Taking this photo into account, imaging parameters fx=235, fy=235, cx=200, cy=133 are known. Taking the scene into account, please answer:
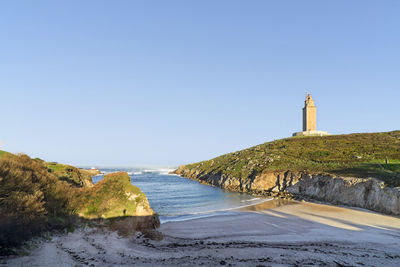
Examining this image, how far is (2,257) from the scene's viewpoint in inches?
475

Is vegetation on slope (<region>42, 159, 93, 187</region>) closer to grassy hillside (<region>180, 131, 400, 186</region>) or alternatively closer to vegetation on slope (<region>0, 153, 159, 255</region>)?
vegetation on slope (<region>0, 153, 159, 255</region>)

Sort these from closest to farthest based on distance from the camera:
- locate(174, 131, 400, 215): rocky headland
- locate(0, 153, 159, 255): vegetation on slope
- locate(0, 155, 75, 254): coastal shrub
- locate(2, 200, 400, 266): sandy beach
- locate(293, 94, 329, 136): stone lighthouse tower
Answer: locate(0, 155, 75, 254): coastal shrub
locate(2, 200, 400, 266): sandy beach
locate(0, 153, 159, 255): vegetation on slope
locate(174, 131, 400, 215): rocky headland
locate(293, 94, 329, 136): stone lighthouse tower

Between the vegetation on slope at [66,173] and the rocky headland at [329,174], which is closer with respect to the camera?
the rocky headland at [329,174]

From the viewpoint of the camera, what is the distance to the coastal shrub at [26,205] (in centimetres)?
1346

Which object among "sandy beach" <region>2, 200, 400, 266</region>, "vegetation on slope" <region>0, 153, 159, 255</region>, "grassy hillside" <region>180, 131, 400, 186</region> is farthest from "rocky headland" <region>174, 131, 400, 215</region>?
"vegetation on slope" <region>0, 153, 159, 255</region>

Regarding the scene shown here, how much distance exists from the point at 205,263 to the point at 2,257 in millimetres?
10655

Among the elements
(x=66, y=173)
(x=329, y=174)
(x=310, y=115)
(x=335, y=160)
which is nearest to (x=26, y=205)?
(x=66, y=173)

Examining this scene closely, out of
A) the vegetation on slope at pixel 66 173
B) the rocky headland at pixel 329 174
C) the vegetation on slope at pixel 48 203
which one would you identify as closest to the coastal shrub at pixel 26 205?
the vegetation on slope at pixel 48 203

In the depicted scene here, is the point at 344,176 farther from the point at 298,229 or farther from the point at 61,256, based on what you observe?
the point at 61,256

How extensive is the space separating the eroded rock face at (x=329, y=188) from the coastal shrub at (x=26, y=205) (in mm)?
33736

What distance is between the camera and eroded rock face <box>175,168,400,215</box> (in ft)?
93.1

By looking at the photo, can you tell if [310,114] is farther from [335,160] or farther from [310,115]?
[335,160]

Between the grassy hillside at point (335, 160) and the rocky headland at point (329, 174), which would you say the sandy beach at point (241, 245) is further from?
the grassy hillside at point (335, 160)

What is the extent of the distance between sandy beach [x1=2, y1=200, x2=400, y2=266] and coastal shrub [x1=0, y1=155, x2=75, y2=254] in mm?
1323
